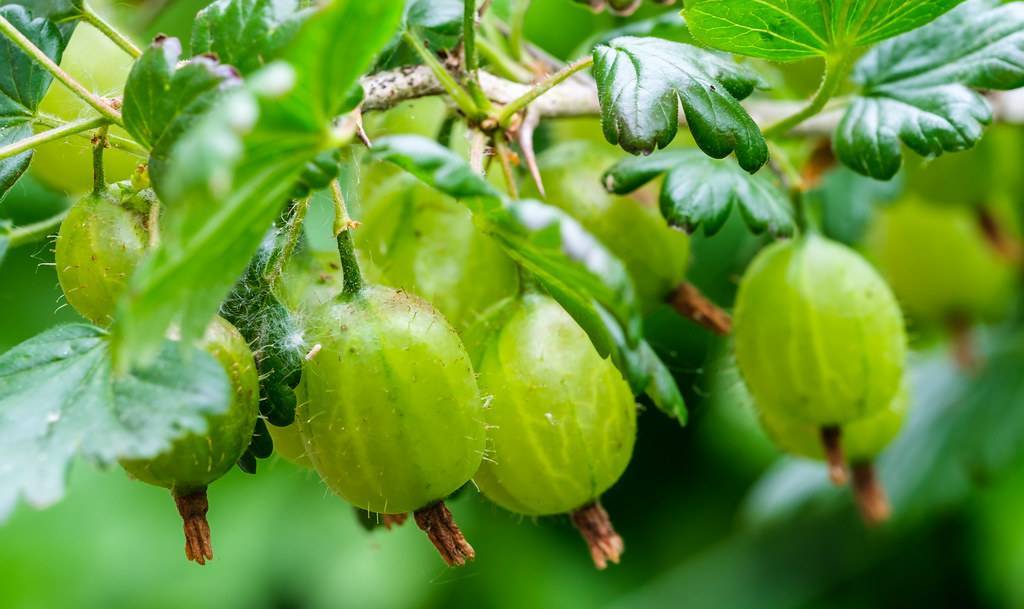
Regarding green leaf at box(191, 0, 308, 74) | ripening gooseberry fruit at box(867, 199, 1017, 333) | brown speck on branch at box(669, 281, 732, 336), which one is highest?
green leaf at box(191, 0, 308, 74)

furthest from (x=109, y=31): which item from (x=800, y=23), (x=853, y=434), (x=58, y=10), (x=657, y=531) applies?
(x=657, y=531)

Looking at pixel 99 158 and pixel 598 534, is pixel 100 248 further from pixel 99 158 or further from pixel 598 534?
pixel 598 534

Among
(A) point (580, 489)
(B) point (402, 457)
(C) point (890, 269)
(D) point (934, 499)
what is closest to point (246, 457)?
(B) point (402, 457)

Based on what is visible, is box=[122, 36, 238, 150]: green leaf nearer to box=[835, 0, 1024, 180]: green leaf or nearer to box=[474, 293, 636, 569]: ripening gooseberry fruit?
box=[474, 293, 636, 569]: ripening gooseberry fruit

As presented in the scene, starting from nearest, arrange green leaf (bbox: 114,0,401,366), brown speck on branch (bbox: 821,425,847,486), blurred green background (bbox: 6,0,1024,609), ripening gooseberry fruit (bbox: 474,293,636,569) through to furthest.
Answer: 1. green leaf (bbox: 114,0,401,366)
2. ripening gooseberry fruit (bbox: 474,293,636,569)
3. brown speck on branch (bbox: 821,425,847,486)
4. blurred green background (bbox: 6,0,1024,609)

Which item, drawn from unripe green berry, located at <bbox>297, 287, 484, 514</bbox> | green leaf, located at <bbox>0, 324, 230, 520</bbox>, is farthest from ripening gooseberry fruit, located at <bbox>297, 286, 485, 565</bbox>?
green leaf, located at <bbox>0, 324, 230, 520</bbox>

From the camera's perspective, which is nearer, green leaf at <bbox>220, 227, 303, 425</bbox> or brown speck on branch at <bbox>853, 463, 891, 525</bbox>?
green leaf at <bbox>220, 227, 303, 425</bbox>

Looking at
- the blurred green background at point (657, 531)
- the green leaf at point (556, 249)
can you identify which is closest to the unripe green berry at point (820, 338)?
the green leaf at point (556, 249)

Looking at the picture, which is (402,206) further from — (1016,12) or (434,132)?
(1016,12)
